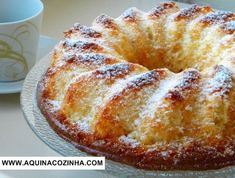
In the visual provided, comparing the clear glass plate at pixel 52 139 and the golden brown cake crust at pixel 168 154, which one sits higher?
the golden brown cake crust at pixel 168 154

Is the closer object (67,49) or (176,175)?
(176,175)

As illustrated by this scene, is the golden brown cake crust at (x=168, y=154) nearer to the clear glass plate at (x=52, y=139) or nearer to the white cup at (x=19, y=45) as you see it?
the clear glass plate at (x=52, y=139)

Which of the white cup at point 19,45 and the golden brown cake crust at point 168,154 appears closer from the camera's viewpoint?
the golden brown cake crust at point 168,154

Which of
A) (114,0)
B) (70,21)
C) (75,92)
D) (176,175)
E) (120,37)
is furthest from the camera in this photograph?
(114,0)

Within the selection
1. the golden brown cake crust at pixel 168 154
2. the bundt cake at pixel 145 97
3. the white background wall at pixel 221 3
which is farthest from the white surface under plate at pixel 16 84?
the white background wall at pixel 221 3


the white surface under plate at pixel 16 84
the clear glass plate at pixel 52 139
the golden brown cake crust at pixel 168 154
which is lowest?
the white surface under plate at pixel 16 84

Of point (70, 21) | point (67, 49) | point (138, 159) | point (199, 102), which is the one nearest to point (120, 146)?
point (138, 159)

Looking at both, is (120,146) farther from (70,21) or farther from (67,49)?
(70,21)
